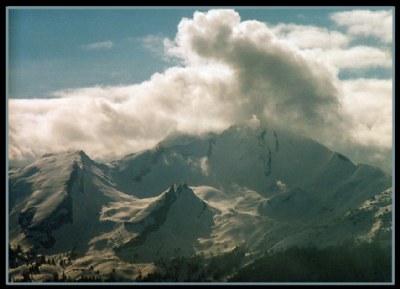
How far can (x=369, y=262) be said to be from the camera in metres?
141

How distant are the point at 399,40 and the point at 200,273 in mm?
140047

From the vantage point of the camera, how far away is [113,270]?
590 ft

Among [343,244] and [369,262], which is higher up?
[369,262]
